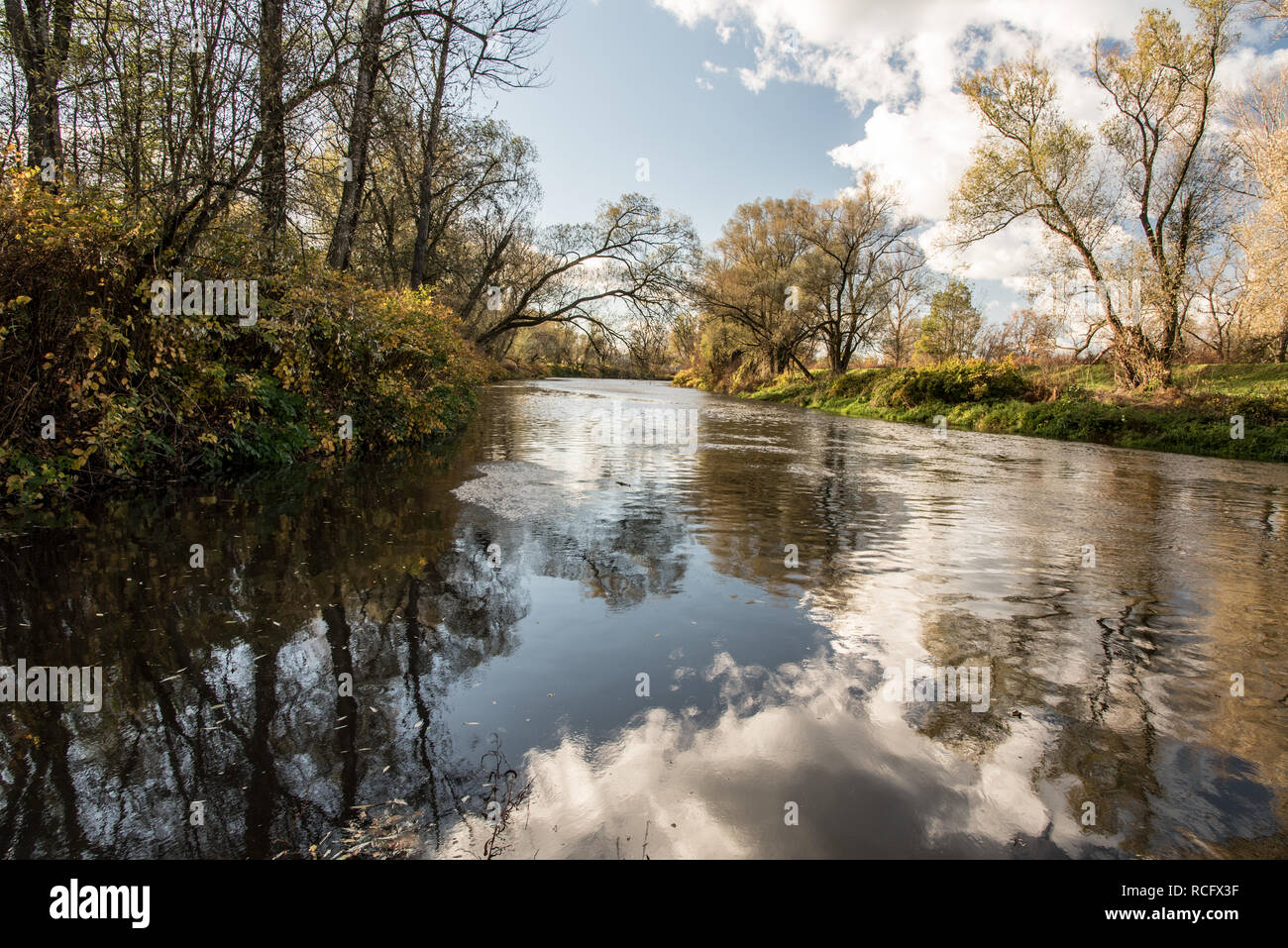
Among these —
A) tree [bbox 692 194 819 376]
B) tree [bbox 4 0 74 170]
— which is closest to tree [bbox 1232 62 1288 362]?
tree [bbox 692 194 819 376]

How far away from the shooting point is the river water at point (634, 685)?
8.00ft

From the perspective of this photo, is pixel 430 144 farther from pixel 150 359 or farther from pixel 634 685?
pixel 634 685

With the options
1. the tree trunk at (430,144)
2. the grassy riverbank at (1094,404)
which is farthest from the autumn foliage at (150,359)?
the grassy riverbank at (1094,404)

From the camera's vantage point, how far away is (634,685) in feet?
11.7

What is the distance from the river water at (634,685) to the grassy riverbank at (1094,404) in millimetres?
12170

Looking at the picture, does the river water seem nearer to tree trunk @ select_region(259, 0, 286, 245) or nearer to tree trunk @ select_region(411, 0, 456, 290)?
tree trunk @ select_region(259, 0, 286, 245)

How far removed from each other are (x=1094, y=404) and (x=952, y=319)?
121ft

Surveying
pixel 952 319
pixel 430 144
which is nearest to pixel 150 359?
pixel 430 144

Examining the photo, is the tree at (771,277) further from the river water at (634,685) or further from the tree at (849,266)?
the river water at (634,685)

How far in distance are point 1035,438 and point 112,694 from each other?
23330mm
